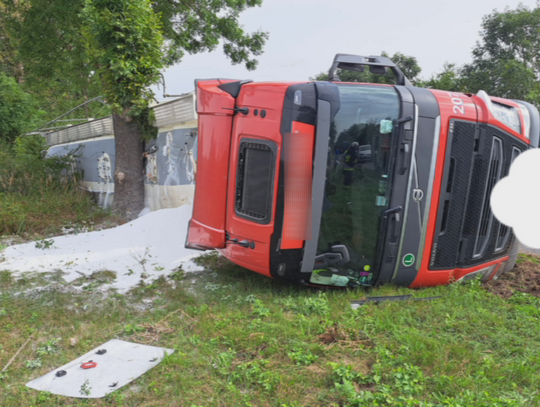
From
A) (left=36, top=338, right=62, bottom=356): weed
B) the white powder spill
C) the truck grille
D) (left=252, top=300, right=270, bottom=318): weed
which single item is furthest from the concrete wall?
the truck grille

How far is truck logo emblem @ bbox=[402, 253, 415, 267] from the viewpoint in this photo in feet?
14.8

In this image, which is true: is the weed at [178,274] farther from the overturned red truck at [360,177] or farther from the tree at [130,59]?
the tree at [130,59]

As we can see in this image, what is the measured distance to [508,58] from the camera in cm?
2139

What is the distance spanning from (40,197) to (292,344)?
9684mm

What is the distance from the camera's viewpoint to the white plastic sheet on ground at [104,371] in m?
3.12

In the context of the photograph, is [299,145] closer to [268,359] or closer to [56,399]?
[268,359]

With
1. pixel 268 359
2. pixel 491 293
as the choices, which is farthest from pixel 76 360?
pixel 491 293

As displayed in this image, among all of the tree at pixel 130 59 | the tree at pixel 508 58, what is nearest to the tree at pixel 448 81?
the tree at pixel 508 58

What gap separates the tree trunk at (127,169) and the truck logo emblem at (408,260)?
7351mm

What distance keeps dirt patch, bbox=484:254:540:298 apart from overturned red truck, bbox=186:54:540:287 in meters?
0.31

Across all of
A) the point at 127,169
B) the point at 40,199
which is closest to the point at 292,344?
the point at 127,169

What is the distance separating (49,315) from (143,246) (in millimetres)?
2692

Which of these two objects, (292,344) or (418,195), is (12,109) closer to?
(418,195)

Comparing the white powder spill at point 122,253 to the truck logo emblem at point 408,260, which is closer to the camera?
the truck logo emblem at point 408,260
